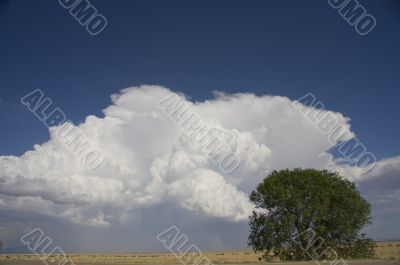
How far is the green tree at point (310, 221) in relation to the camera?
4916 centimetres

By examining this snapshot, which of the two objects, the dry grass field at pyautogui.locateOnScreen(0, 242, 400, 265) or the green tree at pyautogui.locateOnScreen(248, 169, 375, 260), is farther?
the green tree at pyautogui.locateOnScreen(248, 169, 375, 260)

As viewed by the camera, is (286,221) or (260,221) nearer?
(286,221)

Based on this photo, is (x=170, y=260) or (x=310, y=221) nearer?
(x=310, y=221)

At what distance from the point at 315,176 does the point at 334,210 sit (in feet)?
15.6

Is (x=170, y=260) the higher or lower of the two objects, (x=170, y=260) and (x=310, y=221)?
the lower

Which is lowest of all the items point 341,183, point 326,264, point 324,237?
point 326,264

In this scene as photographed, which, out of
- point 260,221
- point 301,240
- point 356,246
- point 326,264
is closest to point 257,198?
point 260,221

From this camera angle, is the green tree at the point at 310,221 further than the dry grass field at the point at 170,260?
Yes

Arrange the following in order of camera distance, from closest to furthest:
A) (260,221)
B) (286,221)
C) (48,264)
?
(48,264), (286,221), (260,221)

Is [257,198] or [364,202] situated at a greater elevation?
[364,202]

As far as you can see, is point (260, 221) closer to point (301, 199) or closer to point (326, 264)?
point (301, 199)

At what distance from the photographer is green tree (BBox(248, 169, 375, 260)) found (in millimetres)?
49156

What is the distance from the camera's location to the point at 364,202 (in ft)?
174

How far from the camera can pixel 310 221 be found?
163 feet
